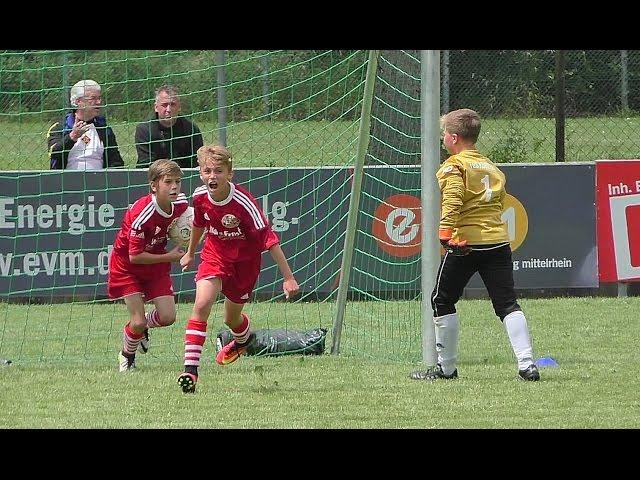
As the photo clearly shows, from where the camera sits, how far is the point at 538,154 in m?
14.3

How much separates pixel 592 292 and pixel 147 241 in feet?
18.8

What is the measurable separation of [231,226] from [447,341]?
1.50 m

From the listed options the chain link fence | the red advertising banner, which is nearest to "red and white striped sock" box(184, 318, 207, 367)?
the chain link fence

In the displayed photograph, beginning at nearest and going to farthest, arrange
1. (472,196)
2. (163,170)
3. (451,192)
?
(451,192) → (472,196) → (163,170)

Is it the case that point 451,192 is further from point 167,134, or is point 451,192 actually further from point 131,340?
point 167,134

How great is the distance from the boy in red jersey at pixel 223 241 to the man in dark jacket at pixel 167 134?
7.12 ft

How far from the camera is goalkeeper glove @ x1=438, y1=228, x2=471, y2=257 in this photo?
25.1ft

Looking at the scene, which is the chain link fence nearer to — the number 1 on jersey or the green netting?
the green netting

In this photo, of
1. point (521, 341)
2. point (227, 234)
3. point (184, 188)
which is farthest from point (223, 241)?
point (184, 188)

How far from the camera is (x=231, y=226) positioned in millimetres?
7852

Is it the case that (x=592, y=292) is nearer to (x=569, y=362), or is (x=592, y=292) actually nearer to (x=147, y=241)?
(x=569, y=362)

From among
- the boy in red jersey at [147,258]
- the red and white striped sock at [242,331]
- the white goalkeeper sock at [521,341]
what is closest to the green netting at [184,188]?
the boy in red jersey at [147,258]

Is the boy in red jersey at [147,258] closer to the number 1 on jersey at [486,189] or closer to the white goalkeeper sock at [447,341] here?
the white goalkeeper sock at [447,341]
